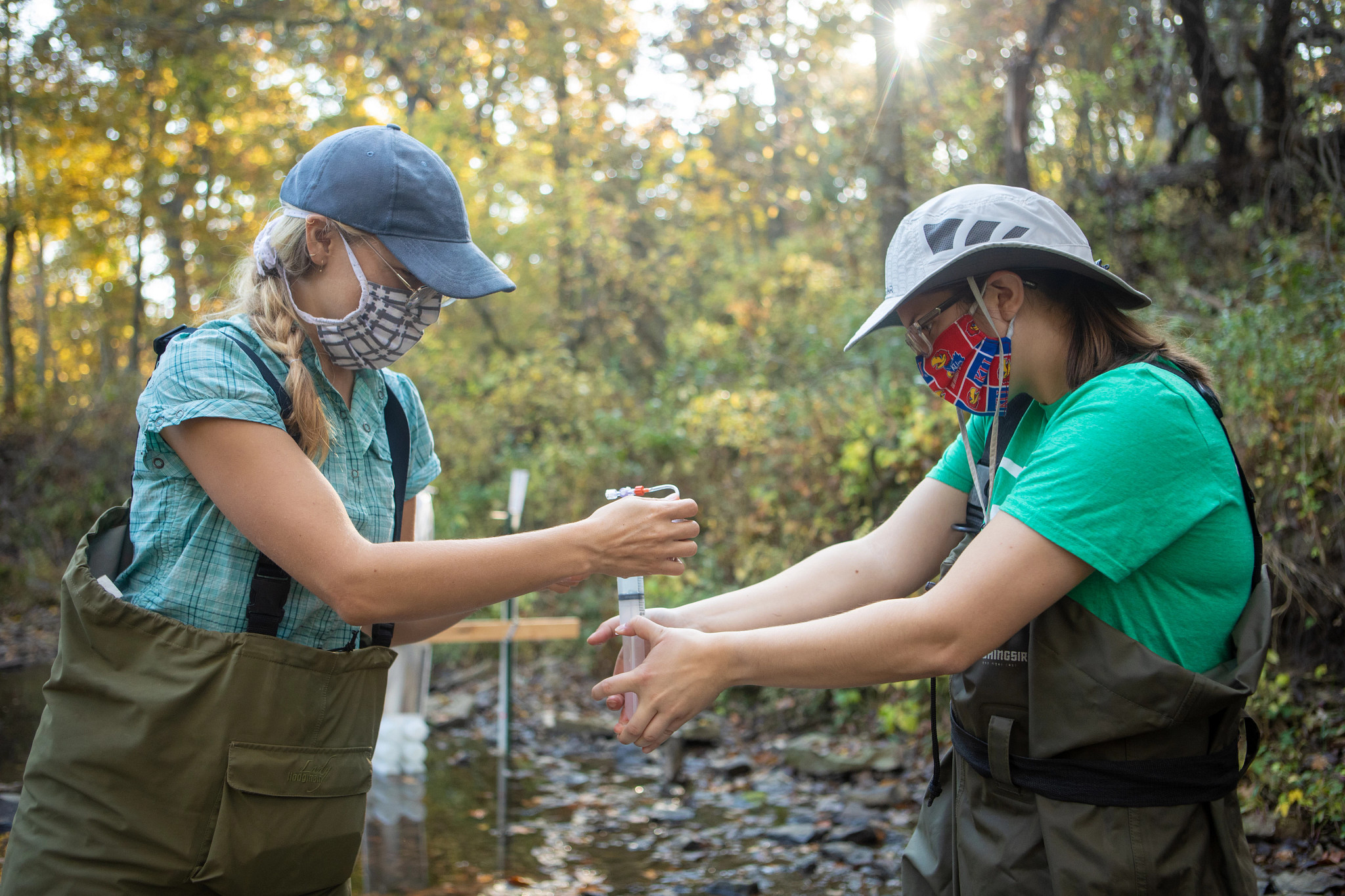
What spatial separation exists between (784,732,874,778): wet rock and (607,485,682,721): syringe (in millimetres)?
4029

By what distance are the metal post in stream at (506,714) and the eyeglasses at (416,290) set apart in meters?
3.60

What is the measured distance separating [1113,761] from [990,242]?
96cm

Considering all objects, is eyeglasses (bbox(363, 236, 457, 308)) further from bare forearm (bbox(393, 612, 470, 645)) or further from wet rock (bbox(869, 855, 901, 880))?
wet rock (bbox(869, 855, 901, 880))

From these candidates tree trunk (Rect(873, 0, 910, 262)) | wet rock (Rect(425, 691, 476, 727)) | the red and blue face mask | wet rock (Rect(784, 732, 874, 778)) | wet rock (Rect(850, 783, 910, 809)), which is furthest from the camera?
tree trunk (Rect(873, 0, 910, 262))

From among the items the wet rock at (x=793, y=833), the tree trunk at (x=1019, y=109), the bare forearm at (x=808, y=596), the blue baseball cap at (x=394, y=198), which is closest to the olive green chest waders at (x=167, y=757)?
the blue baseball cap at (x=394, y=198)

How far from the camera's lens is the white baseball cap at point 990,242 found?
1.89m

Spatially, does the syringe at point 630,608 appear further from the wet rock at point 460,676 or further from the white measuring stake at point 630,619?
the wet rock at point 460,676

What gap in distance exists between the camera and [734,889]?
4.46 meters

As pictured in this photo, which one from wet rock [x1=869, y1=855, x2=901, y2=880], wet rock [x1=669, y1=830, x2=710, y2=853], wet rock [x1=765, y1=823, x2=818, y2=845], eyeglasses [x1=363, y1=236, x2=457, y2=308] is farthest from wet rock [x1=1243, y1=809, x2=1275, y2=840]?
eyeglasses [x1=363, y1=236, x2=457, y2=308]

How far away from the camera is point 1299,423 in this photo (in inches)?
184

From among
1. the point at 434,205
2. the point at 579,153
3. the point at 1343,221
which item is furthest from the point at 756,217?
the point at 434,205

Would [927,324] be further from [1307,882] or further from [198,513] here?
[1307,882]

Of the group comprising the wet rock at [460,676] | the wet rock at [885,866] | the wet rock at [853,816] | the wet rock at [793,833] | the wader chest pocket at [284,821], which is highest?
the wader chest pocket at [284,821]

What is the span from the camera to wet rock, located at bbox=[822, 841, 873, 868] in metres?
4.66
